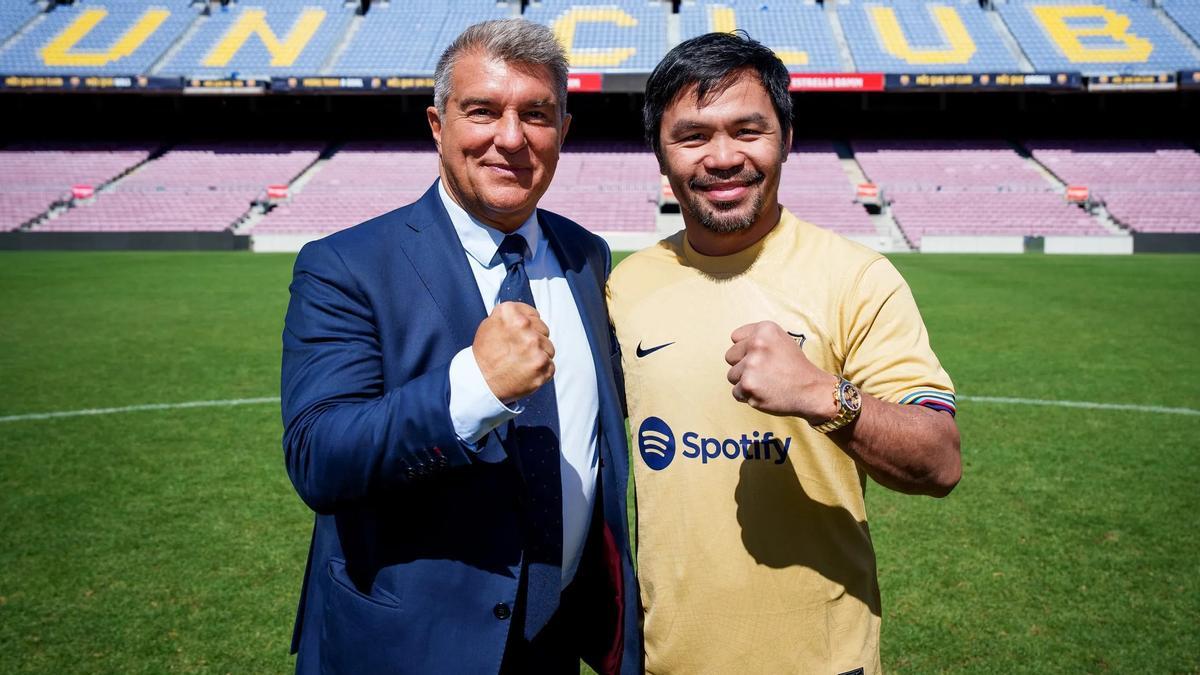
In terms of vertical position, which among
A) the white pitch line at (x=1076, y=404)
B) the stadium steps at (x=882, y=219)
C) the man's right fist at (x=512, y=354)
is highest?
the man's right fist at (x=512, y=354)

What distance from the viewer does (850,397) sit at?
5.39ft

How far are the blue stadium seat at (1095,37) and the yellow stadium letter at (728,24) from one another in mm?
11157

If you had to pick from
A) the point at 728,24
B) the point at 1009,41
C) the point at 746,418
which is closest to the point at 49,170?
the point at 728,24

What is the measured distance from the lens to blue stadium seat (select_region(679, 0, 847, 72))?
38.6 meters

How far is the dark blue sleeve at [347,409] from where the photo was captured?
1479 millimetres

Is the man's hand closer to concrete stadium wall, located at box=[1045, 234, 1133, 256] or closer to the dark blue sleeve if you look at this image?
the dark blue sleeve

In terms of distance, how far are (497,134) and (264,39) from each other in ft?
149

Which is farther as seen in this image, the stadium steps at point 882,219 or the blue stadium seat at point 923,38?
the blue stadium seat at point 923,38

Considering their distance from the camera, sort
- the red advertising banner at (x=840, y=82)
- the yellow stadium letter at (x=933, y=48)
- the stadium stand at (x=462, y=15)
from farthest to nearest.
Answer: the stadium stand at (x=462, y=15), the yellow stadium letter at (x=933, y=48), the red advertising banner at (x=840, y=82)

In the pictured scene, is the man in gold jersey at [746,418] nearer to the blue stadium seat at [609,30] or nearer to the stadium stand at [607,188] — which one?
the stadium stand at [607,188]

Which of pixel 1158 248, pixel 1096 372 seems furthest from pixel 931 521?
pixel 1158 248

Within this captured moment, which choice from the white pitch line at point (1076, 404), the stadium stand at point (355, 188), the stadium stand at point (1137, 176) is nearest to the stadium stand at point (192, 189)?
the stadium stand at point (355, 188)

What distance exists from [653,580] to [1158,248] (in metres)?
31.2

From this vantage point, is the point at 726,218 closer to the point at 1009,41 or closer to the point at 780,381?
the point at 780,381
